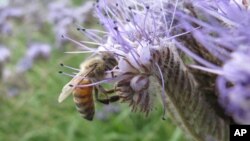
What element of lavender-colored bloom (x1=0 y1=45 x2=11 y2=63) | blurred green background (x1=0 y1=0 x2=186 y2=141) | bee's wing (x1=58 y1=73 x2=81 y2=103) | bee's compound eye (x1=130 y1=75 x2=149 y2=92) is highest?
lavender-colored bloom (x1=0 y1=45 x2=11 y2=63)

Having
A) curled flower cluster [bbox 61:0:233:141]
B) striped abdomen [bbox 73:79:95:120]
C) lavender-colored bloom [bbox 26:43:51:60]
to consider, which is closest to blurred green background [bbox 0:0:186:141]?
lavender-colored bloom [bbox 26:43:51:60]

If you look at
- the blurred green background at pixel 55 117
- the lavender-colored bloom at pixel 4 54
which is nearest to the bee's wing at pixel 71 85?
the blurred green background at pixel 55 117

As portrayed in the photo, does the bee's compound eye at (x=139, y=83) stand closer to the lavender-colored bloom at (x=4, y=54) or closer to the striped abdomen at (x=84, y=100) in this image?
the striped abdomen at (x=84, y=100)

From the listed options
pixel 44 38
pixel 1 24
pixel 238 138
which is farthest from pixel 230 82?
pixel 44 38

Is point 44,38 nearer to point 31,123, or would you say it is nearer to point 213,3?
point 31,123

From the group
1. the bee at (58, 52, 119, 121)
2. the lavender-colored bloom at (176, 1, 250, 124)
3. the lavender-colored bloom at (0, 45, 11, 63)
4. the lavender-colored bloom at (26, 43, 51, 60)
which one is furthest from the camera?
the lavender-colored bloom at (26, 43, 51, 60)

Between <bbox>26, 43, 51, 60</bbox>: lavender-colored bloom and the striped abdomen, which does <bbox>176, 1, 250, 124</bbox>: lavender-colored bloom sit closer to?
the striped abdomen
